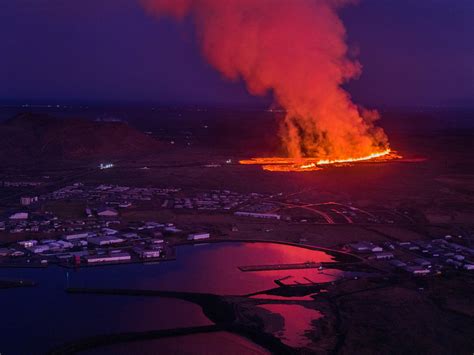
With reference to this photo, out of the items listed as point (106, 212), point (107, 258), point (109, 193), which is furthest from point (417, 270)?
point (109, 193)

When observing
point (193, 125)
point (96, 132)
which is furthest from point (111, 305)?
point (193, 125)

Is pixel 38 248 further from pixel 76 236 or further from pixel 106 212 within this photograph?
pixel 106 212

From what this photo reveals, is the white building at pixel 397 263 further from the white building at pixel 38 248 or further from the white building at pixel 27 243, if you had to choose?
the white building at pixel 27 243

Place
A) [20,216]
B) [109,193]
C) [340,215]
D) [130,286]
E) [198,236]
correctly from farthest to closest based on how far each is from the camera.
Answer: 1. [109,193]
2. [340,215]
3. [20,216]
4. [198,236]
5. [130,286]

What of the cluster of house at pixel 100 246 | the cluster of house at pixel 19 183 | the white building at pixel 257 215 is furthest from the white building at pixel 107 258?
the cluster of house at pixel 19 183

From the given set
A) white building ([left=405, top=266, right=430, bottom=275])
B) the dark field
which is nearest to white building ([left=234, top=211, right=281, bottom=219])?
the dark field

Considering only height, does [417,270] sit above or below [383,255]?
below
